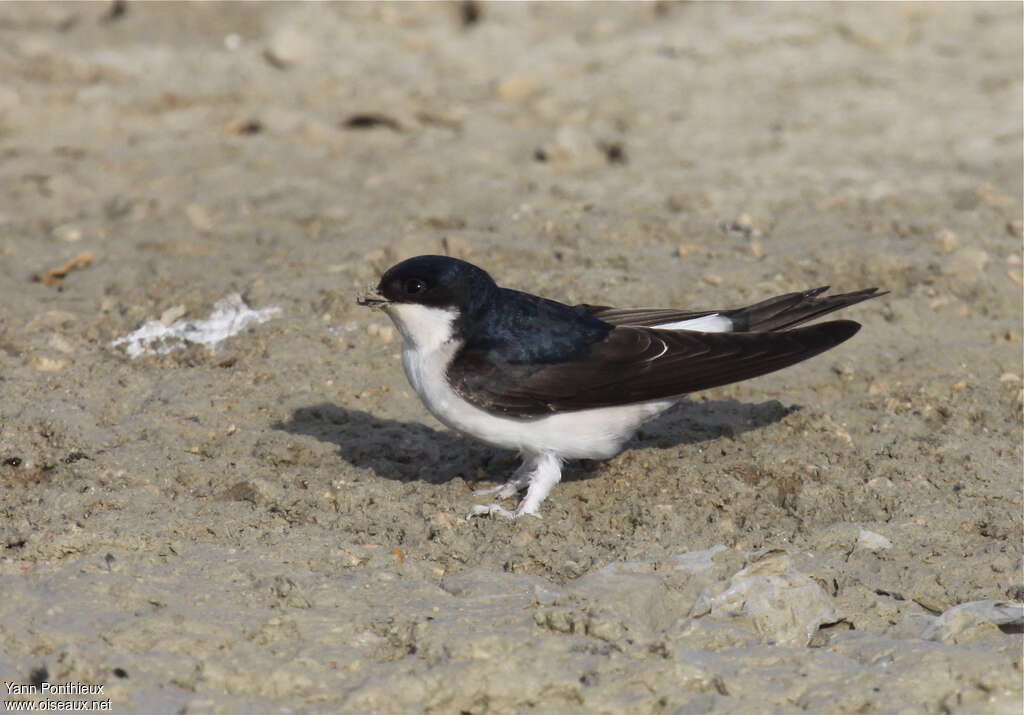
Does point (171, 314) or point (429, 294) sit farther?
point (171, 314)

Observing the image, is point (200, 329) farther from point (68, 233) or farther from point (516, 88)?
point (516, 88)

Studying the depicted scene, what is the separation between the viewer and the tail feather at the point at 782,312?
4.88 meters

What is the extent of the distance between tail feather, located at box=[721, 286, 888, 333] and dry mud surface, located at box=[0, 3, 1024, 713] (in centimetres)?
39

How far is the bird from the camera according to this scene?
434cm

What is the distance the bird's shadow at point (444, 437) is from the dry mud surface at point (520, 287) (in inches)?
0.8

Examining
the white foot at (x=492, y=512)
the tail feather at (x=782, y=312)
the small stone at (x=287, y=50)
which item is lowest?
the white foot at (x=492, y=512)

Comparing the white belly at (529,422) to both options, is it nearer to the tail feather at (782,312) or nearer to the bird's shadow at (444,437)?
the bird's shadow at (444,437)

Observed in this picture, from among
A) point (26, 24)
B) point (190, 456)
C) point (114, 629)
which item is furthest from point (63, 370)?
point (26, 24)

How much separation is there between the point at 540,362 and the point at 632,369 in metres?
0.32

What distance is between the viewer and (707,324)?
16.3 feet

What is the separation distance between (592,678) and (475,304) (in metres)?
1.71

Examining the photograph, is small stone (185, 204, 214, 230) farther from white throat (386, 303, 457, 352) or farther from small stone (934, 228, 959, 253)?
small stone (934, 228, 959, 253)

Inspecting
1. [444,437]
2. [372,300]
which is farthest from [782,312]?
[372,300]

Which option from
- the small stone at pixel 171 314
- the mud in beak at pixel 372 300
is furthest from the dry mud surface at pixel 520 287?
the mud in beak at pixel 372 300
